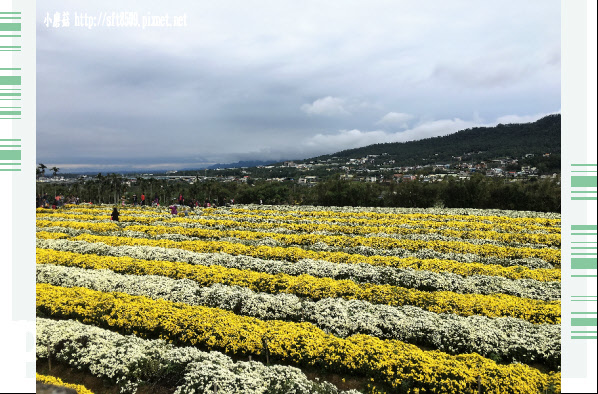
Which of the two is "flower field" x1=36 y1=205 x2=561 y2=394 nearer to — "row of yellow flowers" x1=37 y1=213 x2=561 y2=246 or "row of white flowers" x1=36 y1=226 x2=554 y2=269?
"row of white flowers" x1=36 y1=226 x2=554 y2=269

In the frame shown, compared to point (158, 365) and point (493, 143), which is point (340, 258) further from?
point (493, 143)

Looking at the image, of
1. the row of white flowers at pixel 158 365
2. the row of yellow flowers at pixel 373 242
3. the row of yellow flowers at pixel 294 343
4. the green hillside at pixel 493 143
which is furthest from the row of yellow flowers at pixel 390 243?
the green hillside at pixel 493 143

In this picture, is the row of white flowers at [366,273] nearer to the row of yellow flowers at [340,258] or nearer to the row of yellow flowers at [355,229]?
the row of yellow flowers at [340,258]

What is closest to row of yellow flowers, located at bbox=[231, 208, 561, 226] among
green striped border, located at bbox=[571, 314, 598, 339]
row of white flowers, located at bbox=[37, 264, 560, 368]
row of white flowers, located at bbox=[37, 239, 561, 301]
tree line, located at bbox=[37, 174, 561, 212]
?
tree line, located at bbox=[37, 174, 561, 212]

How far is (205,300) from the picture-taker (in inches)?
547

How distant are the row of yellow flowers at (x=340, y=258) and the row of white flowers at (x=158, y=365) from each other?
431 inches

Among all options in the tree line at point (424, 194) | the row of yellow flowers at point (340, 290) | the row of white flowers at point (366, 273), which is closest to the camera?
the row of yellow flowers at point (340, 290)

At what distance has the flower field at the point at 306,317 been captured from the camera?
8766 mm

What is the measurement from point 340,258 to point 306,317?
24.9ft

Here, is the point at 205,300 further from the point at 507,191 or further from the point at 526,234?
the point at 507,191

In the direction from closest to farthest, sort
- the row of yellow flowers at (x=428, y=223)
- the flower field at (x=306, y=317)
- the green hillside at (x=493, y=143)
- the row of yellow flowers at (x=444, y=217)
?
the flower field at (x=306, y=317), the row of yellow flowers at (x=428, y=223), the row of yellow flowers at (x=444, y=217), the green hillside at (x=493, y=143)

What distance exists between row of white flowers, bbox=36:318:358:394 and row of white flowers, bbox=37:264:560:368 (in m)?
3.42

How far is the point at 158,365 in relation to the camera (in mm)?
9109

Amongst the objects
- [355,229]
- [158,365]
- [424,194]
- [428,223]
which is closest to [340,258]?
[355,229]
